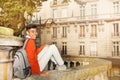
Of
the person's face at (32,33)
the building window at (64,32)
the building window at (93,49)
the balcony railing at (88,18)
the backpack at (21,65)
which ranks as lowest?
the building window at (93,49)

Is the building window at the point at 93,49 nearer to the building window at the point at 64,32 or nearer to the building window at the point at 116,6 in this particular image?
the building window at the point at 64,32

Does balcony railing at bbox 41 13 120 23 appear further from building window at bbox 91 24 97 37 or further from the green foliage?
the green foliage

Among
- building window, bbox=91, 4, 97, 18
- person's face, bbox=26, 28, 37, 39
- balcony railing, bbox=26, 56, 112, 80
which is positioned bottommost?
balcony railing, bbox=26, 56, 112, 80

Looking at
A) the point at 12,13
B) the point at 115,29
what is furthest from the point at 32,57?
the point at 115,29

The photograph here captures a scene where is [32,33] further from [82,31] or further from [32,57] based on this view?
[82,31]

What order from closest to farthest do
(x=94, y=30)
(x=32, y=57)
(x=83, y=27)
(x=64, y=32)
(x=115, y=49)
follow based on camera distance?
1. (x=32, y=57)
2. (x=115, y=49)
3. (x=94, y=30)
4. (x=83, y=27)
5. (x=64, y=32)

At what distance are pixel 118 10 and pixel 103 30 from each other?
2.22 m

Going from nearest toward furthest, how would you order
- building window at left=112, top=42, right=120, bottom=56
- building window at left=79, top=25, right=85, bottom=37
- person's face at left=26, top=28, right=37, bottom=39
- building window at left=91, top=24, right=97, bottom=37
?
person's face at left=26, top=28, right=37, bottom=39 → building window at left=112, top=42, right=120, bottom=56 → building window at left=91, top=24, right=97, bottom=37 → building window at left=79, top=25, right=85, bottom=37

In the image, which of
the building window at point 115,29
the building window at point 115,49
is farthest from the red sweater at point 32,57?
the building window at point 115,29

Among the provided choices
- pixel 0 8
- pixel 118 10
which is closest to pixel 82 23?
pixel 118 10

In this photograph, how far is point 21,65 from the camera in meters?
2.34

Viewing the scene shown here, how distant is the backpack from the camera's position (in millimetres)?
2314

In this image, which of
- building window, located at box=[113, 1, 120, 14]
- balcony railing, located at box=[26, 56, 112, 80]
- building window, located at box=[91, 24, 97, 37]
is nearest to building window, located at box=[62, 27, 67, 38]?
building window, located at box=[91, 24, 97, 37]

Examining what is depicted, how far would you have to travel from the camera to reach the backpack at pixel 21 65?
7.59ft
